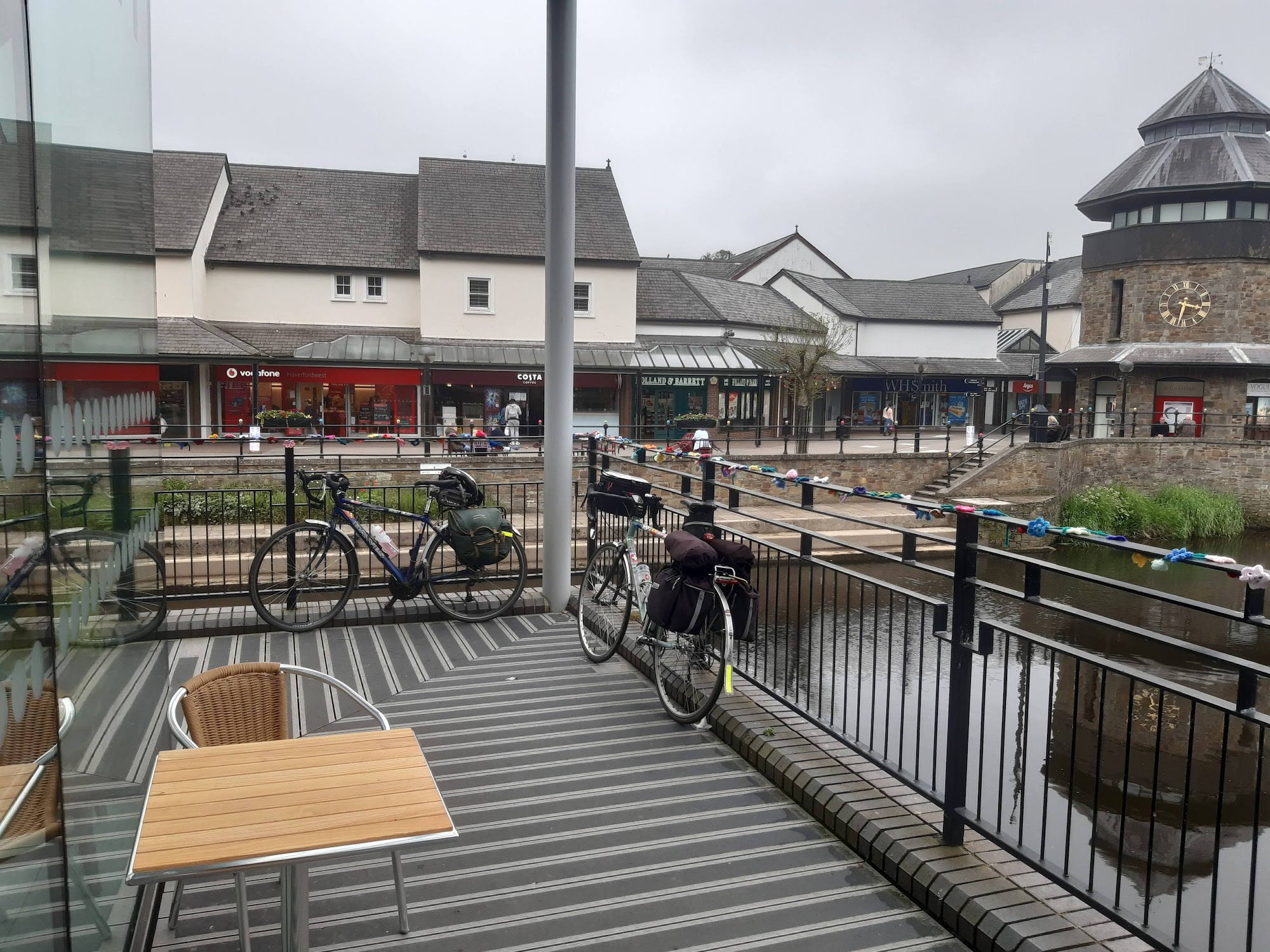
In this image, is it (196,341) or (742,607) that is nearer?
(742,607)

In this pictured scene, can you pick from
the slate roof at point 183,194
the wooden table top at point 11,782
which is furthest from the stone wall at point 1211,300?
the wooden table top at point 11,782

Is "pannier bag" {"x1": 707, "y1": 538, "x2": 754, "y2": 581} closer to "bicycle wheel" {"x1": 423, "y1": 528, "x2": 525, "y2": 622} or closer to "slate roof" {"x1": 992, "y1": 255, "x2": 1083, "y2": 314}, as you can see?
"bicycle wheel" {"x1": 423, "y1": 528, "x2": 525, "y2": 622}

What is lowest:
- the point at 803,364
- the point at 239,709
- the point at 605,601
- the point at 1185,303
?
the point at 605,601

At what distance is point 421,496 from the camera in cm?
2116


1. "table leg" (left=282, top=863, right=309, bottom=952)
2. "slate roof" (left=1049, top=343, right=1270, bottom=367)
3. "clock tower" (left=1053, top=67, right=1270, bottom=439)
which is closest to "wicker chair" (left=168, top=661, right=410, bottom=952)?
"table leg" (left=282, top=863, right=309, bottom=952)

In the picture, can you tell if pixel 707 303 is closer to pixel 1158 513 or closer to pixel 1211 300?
pixel 1158 513

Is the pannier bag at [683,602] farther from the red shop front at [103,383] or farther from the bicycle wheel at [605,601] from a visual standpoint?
the red shop front at [103,383]

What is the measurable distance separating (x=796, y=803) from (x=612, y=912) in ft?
3.72

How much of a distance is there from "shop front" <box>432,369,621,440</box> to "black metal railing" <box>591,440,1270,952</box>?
48.9 ft

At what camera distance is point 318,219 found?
3403 centimetres

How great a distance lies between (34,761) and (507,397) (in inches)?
1263

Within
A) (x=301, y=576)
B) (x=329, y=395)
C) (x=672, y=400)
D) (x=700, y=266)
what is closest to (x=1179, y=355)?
(x=672, y=400)

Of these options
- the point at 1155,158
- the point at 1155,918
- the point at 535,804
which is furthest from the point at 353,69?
the point at 1155,158

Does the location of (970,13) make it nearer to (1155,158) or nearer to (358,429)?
(358,429)
